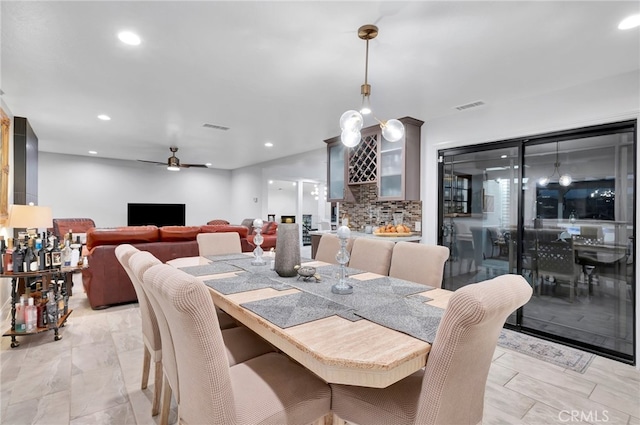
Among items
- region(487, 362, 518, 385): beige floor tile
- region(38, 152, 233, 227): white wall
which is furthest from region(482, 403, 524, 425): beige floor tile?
region(38, 152, 233, 227): white wall

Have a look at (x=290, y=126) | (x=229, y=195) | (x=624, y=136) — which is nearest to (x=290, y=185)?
(x=229, y=195)

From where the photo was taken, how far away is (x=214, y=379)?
110 centimetres

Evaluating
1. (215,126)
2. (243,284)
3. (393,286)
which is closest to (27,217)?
(215,126)

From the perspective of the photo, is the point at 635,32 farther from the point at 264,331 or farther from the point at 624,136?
the point at 264,331

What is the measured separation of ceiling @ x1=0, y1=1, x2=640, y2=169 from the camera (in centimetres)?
193

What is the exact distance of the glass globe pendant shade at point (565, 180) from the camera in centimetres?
316

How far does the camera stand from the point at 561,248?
3.25 m

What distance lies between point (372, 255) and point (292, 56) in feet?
5.52

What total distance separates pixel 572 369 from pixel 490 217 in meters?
1.69

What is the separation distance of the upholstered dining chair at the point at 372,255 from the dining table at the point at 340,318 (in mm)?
352

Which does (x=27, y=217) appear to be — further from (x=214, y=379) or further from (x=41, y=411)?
(x=214, y=379)

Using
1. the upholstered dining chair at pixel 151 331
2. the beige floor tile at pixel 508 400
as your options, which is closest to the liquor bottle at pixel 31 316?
the upholstered dining chair at pixel 151 331

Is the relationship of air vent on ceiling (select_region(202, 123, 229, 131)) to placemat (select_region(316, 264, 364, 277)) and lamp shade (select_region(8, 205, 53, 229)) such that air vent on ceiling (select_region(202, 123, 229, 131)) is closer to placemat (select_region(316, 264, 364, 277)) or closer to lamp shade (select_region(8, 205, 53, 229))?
lamp shade (select_region(8, 205, 53, 229))

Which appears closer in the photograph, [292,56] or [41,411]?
[41,411]
